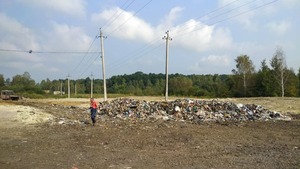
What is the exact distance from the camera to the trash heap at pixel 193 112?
20344 mm

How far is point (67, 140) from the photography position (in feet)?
42.6

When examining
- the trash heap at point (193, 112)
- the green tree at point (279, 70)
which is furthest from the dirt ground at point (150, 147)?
the green tree at point (279, 70)

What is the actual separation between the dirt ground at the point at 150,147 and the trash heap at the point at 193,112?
3480 millimetres

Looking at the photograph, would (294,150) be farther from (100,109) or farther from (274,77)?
(274,77)

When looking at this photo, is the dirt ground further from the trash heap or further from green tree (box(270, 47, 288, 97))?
green tree (box(270, 47, 288, 97))

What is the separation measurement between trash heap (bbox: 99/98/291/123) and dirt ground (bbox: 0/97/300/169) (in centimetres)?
348

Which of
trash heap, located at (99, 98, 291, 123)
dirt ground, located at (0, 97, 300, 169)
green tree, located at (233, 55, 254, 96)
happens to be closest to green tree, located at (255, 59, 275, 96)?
green tree, located at (233, 55, 254, 96)

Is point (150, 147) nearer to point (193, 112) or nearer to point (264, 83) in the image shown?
point (193, 112)

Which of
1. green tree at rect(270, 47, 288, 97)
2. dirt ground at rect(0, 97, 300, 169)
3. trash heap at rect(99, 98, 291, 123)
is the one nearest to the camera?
dirt ground at rect(0, 97, 300, 169)

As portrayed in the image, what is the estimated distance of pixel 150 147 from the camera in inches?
436

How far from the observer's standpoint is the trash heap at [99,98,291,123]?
20.3 metres

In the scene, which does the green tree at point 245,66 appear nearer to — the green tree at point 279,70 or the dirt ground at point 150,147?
the green tree at point 279,70

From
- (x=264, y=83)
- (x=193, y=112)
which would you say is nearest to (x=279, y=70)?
(x=264, y=83)

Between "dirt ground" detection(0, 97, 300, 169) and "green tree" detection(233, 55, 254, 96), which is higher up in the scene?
"green tree" detection(233, 55, 254, 96)
